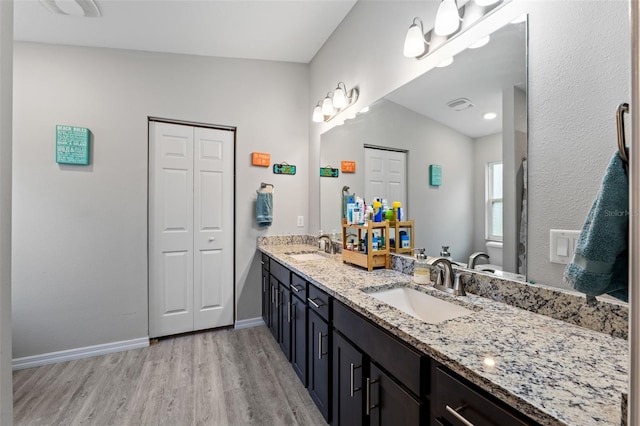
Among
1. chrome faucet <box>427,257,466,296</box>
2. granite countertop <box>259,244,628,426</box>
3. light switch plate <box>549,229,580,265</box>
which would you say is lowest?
granite countertop <box>259,244,628,426</box>

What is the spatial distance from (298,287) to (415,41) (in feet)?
5.23

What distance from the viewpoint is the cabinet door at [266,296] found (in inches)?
105

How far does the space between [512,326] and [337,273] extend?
37.3 inches

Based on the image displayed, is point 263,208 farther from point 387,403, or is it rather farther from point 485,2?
point 485,2

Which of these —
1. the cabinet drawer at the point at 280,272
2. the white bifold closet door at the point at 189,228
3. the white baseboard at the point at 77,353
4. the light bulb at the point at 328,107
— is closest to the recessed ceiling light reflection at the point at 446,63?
the light bulb at the point at 328,107

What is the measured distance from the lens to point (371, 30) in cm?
202

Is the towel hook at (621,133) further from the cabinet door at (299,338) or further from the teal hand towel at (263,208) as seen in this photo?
the teal hand towel at (263,208)

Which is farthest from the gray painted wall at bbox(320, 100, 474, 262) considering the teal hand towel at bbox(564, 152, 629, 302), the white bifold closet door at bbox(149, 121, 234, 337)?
the white bifold closet door at bbox(149, 121, 234, 337)

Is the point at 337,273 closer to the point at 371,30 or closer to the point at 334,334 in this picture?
the point at 334,334

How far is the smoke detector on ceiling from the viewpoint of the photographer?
1.92 m

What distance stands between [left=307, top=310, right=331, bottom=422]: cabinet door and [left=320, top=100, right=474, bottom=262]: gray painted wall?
0.75 meters

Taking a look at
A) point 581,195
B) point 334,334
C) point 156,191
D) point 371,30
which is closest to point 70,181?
point 156,191

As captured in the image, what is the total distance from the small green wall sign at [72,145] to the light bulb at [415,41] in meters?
2.59

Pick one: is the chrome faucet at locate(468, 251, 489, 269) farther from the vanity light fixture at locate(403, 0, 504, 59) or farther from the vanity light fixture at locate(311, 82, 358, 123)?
the vanity light fixture at locate(311, 82, 358, 123)
